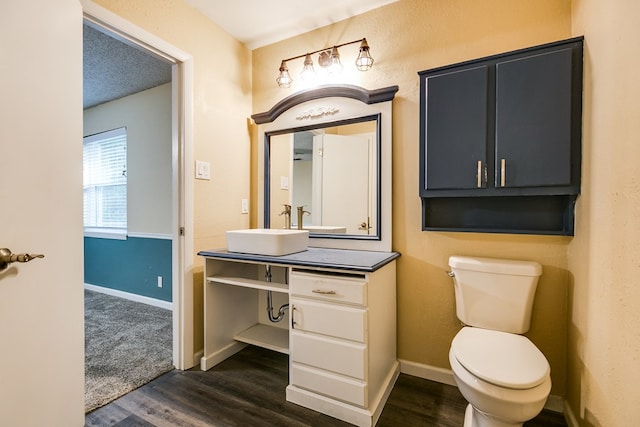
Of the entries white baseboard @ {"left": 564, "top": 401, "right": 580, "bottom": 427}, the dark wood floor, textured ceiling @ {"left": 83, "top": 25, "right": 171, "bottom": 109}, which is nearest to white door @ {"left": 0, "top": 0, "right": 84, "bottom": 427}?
the dark wood floor

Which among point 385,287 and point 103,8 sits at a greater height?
point 103,8

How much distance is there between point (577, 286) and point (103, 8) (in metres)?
2.81

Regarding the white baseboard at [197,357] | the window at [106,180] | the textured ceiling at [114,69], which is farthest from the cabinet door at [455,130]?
the window at [106,180]

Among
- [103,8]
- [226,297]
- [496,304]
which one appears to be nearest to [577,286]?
[496,304]

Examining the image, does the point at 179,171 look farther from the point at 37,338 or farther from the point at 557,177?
the point at 557,177

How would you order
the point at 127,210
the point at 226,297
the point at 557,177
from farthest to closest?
1. the point at 127,210
2. the point at 226,297
3. the point at 557,177

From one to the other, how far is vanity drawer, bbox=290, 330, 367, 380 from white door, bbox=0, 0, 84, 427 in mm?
1028

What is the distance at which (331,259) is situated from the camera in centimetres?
170

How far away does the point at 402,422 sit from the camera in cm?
153

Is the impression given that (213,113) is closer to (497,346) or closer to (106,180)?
(497,346)

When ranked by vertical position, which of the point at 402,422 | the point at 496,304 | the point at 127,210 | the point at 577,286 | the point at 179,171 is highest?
the point at 179,171

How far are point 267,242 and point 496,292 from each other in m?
1.31

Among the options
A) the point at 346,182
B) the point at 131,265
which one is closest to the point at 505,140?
the point at 346,182

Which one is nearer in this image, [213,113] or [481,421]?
[481,421]
